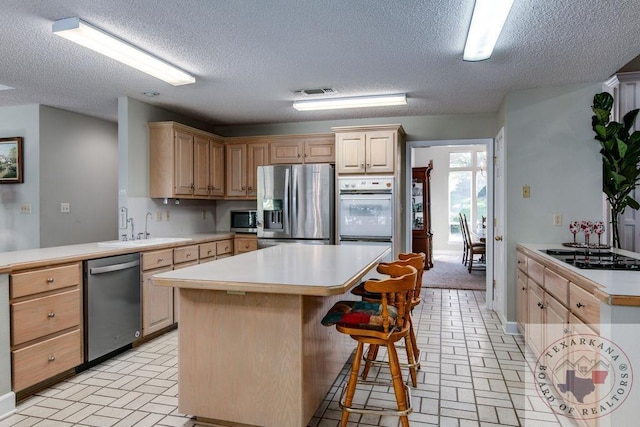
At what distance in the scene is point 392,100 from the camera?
4297 millimetres

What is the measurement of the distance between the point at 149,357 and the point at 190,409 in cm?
135

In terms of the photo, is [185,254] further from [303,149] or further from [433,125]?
[433,125]

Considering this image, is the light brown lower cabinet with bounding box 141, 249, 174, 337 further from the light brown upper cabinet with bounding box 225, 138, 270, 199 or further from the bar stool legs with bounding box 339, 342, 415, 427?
the bar stool legs with bounding box 339, 342, 415, 427

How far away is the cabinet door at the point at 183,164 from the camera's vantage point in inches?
180

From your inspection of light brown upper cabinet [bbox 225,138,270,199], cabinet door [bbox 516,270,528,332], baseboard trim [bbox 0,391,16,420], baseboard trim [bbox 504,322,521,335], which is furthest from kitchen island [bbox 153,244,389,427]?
light brown upper cabinet [bbox 225,138,270,199]

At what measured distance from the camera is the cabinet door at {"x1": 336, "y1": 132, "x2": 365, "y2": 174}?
4.83 m

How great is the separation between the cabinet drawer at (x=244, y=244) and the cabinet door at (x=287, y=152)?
1094mm

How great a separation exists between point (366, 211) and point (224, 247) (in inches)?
72.1

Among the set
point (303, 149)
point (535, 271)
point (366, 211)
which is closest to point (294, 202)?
point (303, 149)

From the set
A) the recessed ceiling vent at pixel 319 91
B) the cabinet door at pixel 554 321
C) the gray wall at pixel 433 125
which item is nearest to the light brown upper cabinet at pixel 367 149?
the gray wall at pixel 433 125

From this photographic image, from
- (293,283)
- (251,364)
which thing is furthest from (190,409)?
(293,283)

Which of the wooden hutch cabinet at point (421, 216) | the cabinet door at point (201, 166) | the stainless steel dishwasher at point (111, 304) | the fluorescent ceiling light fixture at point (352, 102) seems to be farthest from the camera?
the wooden hutch cabinet at point (421, 216)

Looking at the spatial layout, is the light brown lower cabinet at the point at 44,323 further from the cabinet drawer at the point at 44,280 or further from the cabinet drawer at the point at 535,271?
the cabinet drawer at the point at 535,271

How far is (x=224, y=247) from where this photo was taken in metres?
5.05
